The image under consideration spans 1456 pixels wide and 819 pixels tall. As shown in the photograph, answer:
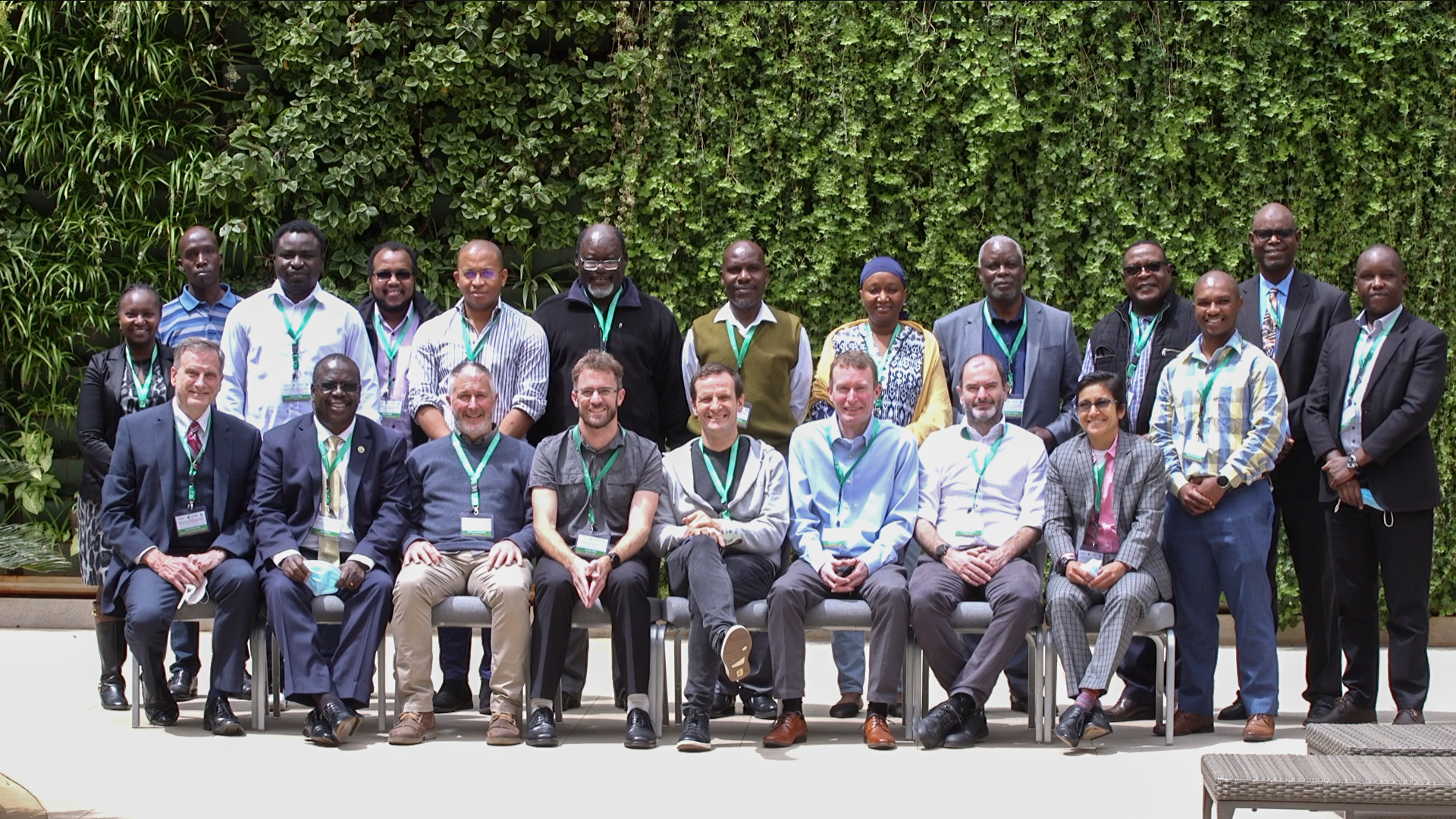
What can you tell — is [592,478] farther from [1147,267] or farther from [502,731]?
[1147,267]

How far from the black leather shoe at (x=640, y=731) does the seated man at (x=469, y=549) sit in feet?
1.41

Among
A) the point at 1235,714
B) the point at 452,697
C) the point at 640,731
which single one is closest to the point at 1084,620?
the point at 1235,714

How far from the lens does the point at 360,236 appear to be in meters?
8.42

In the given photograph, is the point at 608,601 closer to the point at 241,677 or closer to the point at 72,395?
the point at 241,677

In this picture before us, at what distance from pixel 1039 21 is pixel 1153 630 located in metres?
3.58

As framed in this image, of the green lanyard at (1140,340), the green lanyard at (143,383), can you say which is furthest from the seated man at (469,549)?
the green lanyard at (1140,340)

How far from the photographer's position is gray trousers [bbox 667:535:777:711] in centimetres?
569

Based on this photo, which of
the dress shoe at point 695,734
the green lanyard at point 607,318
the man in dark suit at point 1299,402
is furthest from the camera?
the green lanyard at point 607,318

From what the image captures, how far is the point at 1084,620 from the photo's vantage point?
584cm

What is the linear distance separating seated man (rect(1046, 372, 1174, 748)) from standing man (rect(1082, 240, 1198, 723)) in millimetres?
322

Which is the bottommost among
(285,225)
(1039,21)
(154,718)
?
(154,718)

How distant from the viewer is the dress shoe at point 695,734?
557cm

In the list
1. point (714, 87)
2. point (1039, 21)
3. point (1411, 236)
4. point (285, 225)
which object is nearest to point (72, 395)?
point (285, 225)

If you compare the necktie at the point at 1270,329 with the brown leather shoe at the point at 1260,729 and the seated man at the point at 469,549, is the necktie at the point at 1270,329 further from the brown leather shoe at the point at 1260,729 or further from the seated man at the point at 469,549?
the seated man at the point at 469,549
